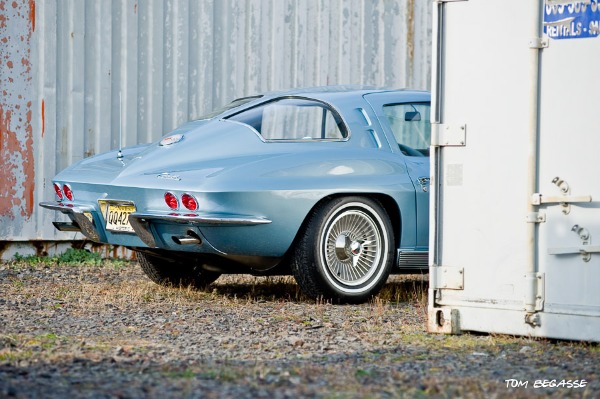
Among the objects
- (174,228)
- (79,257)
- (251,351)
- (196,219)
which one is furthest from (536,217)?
(79,257)

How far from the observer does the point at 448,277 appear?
21.7 ft

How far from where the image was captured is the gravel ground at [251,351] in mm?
4758

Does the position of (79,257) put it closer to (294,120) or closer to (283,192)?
(294,120)

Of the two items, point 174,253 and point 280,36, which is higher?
point 280,36

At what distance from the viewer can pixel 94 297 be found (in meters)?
8.27

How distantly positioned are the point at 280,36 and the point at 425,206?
453 cm

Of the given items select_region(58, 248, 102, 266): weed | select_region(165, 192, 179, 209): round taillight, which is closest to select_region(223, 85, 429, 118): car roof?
select_region(165, 192, 179, 209): round taillight

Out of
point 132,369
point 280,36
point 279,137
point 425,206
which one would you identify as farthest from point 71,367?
point 280,36

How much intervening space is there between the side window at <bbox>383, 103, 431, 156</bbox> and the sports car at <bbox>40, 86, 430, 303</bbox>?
11mm

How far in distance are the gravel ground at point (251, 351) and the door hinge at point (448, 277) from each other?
312 mm

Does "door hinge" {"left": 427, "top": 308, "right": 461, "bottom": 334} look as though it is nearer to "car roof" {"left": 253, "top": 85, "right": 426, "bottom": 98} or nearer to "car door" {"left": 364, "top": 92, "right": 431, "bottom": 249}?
"car door" {"left": 364, "top": 92, "right": 431, "bottom": 249}

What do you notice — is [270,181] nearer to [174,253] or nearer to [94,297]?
[174,253]

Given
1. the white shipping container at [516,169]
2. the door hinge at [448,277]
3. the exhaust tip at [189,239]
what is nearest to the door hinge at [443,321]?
the white shipping container at [516,169]

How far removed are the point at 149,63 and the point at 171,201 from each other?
4.42 m
